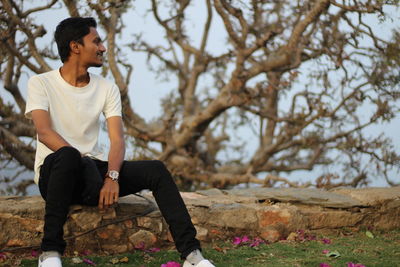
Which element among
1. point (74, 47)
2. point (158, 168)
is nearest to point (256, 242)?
point (158, 168)

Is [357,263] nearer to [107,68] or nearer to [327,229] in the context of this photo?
[327,229]

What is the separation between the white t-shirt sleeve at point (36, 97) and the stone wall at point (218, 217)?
82 cm

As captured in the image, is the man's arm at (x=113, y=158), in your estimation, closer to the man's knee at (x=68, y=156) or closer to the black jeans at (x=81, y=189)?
the black jeans at (x=81, y=189)

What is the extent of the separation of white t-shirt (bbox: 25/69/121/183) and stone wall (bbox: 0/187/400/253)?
52 cm

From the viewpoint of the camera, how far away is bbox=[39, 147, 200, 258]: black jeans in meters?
3.02

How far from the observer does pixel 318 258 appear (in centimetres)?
373

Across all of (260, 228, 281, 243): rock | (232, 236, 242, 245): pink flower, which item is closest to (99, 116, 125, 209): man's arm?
(232, 236, 242, 245): pink flower

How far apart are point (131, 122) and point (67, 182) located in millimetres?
6042

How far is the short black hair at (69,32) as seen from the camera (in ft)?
11.7

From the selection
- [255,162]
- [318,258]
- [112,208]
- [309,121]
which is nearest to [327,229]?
[318,258]

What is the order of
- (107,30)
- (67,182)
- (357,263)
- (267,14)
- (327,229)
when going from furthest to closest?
(267,14)
(107,30)
(327,229)
(357,263)
(67,182)

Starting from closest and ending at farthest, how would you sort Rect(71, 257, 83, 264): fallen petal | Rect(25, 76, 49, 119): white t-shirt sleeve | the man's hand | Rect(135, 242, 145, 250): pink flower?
the man's hand
Rect(25, 76, 49, 119): white t-shirt sleeve
Rect(71, 257, 83, 264): fallen petal
Rect(135, 242, 145, 250): pink flower

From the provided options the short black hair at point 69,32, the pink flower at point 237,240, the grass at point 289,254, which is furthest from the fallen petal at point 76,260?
the short black hair at point 69,32

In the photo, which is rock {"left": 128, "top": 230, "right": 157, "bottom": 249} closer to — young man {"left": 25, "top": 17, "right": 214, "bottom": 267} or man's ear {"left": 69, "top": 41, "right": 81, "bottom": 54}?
young man {"left": 25, "top": 17, "right": 214, "bottom": 267}
